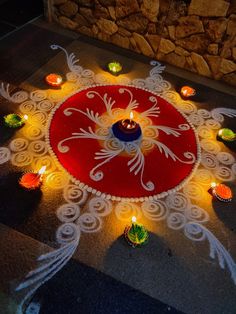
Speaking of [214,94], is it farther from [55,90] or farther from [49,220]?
[49,220]

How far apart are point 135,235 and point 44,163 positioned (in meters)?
1.18

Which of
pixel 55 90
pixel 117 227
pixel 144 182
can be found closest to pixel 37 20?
pixel 55 90

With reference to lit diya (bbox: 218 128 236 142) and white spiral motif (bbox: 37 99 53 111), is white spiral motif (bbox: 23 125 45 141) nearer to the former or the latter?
white spiral motif (bbox: 37 99 53 111)

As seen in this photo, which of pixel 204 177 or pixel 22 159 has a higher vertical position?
pixel 22 159

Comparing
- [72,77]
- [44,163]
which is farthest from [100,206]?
[72,77]

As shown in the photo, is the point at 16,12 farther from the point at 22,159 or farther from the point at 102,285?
the point at 102,285

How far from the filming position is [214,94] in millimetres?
4336

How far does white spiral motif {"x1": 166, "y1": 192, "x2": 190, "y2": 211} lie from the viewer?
3.02m

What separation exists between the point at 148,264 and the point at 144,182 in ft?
2.72

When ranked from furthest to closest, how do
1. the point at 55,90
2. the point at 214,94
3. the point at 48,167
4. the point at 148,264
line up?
the point at 214,94
the point at 55,90
the point at 48,167
the point at 148,264

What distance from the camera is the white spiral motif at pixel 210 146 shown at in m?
3.59

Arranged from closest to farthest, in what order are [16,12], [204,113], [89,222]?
[89,222]
[204,113]
[16,12]

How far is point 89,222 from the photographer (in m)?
2.79

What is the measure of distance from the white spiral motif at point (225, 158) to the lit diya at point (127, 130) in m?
0.95
